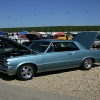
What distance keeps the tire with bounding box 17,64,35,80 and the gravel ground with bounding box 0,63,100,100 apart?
0.57 feet

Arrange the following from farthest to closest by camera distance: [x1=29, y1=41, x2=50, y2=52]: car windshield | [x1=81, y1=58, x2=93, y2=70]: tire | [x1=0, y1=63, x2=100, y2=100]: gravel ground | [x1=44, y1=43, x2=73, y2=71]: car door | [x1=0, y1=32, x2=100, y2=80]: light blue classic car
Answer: [x1=81, y1=58, x2=93, y2=70]: tire, [x1=29, y1=41, x2=50, y2=52]: car windshield, [x1=44, y1=43, x2=73, y2=71]: car door, [x1=0, y1=32, x2=100, y2=80]: light blue classic car, [x1=0, y1=63, x2=100, y2=100]: gravel ground

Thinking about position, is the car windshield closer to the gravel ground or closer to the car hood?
the car hood

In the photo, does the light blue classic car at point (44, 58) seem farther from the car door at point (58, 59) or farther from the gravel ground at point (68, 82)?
the gravel ground at point (68, 82)

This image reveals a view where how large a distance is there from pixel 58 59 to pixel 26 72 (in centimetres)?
135

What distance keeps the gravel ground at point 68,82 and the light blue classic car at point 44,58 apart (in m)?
0.30

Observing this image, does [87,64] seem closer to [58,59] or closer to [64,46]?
[64,46]

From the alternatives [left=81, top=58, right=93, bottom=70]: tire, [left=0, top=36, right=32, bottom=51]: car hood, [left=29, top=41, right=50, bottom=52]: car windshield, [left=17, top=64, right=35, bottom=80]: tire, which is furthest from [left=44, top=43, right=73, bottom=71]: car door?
[left=0, top=36, right=32, bottom=51]: car hood

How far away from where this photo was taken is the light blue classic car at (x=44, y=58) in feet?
22.1

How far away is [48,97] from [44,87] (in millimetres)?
1090

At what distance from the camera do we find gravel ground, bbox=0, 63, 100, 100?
214 inches

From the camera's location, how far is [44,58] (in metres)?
7.20

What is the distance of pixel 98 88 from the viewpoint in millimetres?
5816

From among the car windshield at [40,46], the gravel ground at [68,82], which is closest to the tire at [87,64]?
the gravel ground at [68,82]

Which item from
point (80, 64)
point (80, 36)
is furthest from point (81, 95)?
point (80, 36)
